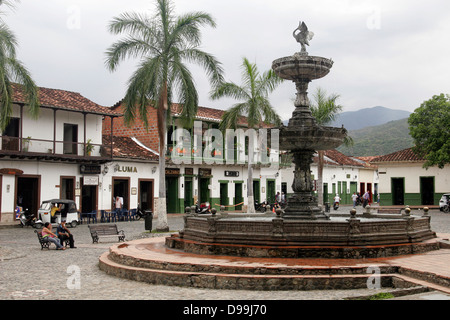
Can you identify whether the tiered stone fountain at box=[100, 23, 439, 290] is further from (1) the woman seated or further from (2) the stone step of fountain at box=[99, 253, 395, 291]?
(1) the woman seated

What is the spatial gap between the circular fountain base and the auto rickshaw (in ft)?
43.8

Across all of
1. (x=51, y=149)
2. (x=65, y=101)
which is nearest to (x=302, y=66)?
(x=51, y=149)

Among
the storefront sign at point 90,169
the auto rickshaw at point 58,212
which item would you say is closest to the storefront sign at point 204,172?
the storefront sign at point 90,169

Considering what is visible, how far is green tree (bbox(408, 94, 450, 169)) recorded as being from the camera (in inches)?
1249

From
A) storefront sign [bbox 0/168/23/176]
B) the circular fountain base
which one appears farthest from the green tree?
storefront sign [bbox 0/168/23/176]

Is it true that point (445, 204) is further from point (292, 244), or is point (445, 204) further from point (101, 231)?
point (292, 244)

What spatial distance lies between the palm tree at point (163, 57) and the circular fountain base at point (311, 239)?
9.33m

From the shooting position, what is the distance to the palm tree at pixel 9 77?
14242 mm

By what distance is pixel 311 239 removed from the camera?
366 inches

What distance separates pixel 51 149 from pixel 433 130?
75.8ft

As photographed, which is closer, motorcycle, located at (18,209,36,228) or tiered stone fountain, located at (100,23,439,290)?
tiered stone fountain, located at (100,23,439,290)

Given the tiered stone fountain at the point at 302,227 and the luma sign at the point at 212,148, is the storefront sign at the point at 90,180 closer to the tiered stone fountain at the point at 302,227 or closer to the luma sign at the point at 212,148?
the luma sign at the point at 212,148

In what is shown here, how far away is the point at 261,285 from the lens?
7770 millimetres

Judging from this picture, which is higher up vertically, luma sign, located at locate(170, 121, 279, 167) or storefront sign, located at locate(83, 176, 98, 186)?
A: luma sign, located at locate(170, 121, 279, 167)
